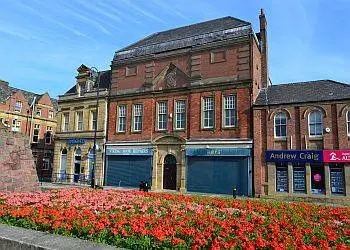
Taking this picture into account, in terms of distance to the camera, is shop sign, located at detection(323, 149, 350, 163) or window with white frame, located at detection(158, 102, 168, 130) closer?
shop sign, located at detection(323, 149, 350, 163)

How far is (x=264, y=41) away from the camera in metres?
31.8

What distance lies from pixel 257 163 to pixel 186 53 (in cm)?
1286

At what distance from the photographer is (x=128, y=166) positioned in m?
33.0

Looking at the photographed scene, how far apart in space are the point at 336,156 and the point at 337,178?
5.51 ft

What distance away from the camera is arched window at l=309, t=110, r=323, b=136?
25.2m

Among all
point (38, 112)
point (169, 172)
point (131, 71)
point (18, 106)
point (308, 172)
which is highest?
point (131, 71)

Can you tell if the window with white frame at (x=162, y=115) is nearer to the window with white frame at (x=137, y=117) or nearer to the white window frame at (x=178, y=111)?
the white window frame at (x=178, y=111)

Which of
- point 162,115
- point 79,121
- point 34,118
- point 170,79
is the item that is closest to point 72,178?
point 79,121

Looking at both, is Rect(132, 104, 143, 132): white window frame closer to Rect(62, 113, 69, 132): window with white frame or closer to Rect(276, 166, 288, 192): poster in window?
Rect(62, 113, 69, 132): window with white frame

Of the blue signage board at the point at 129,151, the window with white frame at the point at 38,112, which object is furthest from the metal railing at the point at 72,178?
the window with white frame at the point at 38,112

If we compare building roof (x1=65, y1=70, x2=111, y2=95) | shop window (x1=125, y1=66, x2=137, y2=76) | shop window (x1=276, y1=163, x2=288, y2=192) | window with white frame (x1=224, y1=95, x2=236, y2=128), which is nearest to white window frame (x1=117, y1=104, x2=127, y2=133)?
shop window (x1=125, y1=66, x2=137, y2=76)

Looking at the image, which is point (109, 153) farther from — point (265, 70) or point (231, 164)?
point (265, 70)

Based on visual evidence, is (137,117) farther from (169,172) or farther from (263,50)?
(263,50)

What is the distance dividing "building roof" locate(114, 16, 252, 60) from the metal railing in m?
14.0
